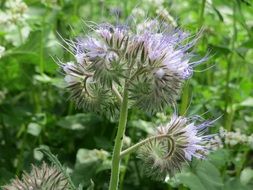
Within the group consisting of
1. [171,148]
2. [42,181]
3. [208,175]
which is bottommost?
[208,175]

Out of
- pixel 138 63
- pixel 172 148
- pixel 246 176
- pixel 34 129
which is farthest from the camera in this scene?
pixel 34 129

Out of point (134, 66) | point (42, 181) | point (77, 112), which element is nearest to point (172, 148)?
point (134, 66)

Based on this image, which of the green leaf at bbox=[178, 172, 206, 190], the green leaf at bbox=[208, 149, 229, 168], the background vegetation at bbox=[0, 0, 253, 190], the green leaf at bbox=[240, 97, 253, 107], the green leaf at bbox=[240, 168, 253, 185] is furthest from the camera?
the green leaf at bbox=[240, 97, 253, 107]

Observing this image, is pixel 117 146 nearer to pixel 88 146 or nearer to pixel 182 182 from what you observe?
pixel 182 182

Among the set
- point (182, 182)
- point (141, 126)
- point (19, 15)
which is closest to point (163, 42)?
point (182, 182)

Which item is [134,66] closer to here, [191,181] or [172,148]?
[172,148]

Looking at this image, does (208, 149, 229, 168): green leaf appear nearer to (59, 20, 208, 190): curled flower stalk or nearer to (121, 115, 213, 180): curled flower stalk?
(121, 115, 213, 180): curled flower stalk

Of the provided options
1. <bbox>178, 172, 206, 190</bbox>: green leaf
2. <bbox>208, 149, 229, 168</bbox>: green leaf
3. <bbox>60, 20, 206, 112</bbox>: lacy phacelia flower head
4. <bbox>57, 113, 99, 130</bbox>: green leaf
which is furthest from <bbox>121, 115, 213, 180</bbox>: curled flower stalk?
<bbox>57, 113, 99, 130</bbox>: green leaf
